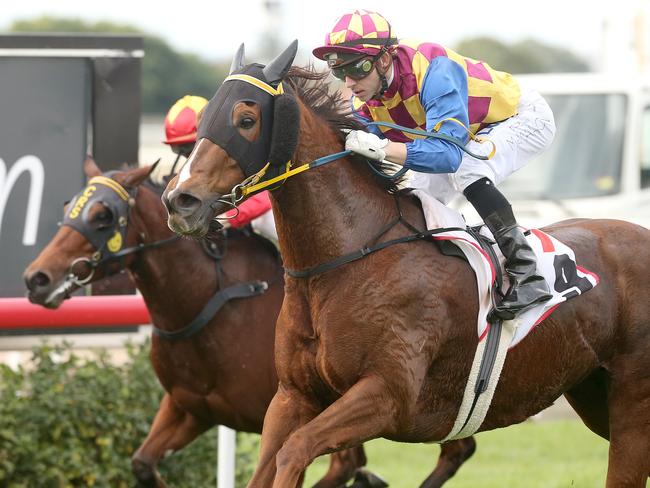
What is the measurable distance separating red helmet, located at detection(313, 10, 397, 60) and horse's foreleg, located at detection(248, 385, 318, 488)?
→ 1.10 metres

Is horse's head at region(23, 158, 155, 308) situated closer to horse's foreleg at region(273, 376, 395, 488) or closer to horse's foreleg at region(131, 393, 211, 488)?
horse's foreleg at region(131, 393, 211, 488)

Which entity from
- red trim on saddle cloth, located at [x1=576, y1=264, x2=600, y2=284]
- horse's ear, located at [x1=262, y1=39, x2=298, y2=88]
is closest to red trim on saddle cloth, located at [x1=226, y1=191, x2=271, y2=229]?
red trim on saddle cloth, located at [x1=576, y1=264, x2=600, y2=284]

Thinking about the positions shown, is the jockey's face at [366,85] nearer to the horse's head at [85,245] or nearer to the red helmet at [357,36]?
the red helmet at [357,36]

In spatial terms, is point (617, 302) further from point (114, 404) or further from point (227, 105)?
point (114, 404)

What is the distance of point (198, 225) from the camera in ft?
11.3

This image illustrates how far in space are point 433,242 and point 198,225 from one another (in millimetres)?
885

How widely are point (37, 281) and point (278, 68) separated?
6.13 ft

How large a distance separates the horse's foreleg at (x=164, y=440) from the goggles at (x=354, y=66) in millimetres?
1965

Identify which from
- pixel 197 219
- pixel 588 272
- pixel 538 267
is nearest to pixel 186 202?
pixel 197 219

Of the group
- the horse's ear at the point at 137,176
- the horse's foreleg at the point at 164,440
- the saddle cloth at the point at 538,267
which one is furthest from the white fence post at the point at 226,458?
the saddle cloth at the point at 538,267

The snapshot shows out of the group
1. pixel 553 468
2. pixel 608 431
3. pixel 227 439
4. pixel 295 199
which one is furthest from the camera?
pixel 553 468

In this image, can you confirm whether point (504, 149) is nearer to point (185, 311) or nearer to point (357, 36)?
point (357, 36)

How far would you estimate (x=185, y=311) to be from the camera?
5164mm

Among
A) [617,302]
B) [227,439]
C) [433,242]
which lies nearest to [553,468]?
[227,439]
